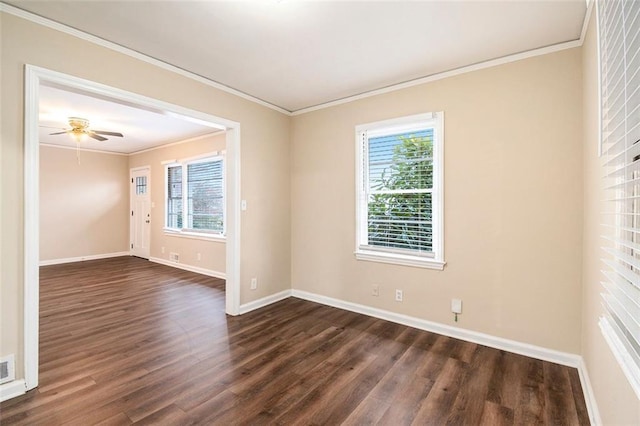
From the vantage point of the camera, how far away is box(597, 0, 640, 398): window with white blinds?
106cm

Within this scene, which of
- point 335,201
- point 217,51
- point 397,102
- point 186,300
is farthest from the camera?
point 186,300

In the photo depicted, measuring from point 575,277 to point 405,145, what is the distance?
6.38 ft

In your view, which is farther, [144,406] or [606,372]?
[144,406]

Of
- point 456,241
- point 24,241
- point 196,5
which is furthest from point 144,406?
point 456,241

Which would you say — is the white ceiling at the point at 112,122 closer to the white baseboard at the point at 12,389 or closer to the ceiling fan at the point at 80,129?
the ceiling fan at the point at 80,129

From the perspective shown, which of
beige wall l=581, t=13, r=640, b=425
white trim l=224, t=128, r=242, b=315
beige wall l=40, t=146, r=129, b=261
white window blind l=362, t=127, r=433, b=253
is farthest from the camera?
beige wall l=40, t=146, r=129, b=261

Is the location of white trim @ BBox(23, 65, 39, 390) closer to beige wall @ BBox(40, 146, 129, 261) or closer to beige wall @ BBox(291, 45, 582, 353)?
beige wall @ BBox(291, 45, 582, 353)

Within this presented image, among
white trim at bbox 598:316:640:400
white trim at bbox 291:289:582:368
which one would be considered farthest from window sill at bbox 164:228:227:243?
white trim at bbox 598:316:640:400

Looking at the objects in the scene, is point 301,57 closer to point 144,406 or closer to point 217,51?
point 217,51

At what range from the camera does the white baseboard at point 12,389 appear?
1965mm

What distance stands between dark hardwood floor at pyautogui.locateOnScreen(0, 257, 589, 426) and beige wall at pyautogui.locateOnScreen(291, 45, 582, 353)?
1.29 ft

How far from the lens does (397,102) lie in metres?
3.34

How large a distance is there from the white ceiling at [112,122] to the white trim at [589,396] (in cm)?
402

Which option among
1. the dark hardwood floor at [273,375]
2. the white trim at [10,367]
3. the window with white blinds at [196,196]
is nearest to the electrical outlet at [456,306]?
the dark hardwood floor at [273,375]
